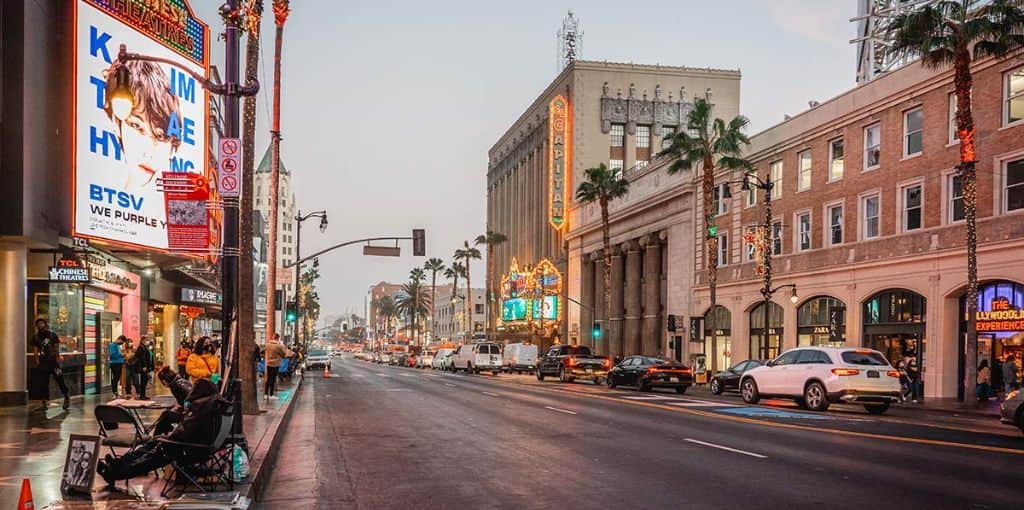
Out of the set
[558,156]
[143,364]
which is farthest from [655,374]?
[558,156]

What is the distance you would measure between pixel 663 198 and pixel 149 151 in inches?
1497

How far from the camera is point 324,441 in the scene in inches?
654

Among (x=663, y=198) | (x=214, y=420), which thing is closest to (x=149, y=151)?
(x=214, y=420)

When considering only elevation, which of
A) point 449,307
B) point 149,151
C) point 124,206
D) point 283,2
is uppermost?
point 283,2

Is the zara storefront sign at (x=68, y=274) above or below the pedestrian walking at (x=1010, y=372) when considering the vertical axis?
above

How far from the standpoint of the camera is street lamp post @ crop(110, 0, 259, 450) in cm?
1178

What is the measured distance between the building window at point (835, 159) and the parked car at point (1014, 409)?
879 inches

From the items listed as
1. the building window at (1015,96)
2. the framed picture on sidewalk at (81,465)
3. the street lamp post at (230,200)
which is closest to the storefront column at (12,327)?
the street lamp post at (230,200)

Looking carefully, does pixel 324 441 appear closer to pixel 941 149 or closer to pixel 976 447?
pixel 976 447

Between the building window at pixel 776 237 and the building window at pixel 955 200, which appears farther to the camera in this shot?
the building window at pixel 776 237

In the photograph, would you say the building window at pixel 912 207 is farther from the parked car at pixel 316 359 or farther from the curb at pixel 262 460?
the parked car at pixel 316 359

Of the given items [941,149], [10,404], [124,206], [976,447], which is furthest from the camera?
[941,149]

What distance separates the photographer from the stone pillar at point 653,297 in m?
60.6

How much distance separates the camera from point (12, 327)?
21312mm
